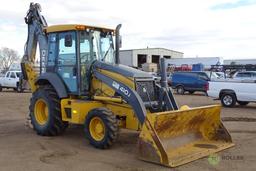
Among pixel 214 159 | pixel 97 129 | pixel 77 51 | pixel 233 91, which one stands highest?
pixel 77 51

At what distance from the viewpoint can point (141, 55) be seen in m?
75.1

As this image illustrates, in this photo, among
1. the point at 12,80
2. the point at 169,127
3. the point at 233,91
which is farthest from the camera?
the point at 12,80

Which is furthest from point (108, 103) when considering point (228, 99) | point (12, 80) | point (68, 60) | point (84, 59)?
point (12, 80)

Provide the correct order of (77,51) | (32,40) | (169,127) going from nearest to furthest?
1. (169,127)
2. (77,51)
3. (32,40)

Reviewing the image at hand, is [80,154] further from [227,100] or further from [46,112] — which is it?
[227,100]

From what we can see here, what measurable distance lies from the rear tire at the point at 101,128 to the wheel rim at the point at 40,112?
2277mm

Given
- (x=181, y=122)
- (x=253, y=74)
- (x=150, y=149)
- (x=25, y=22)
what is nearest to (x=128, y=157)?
(x=150, y=149)

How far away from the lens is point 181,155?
871 centimetres

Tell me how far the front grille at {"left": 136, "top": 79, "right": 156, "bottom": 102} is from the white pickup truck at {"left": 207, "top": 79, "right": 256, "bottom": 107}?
34.1 ft

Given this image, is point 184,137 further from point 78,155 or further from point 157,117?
point 78,155

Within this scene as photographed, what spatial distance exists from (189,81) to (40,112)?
850 inches

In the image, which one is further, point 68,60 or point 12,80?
point 12,80

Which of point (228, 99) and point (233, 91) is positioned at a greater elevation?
point (233, 91)

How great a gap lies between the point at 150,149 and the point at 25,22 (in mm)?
6753
